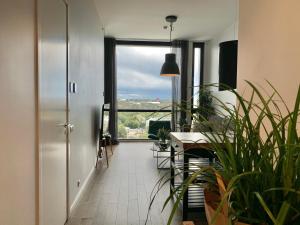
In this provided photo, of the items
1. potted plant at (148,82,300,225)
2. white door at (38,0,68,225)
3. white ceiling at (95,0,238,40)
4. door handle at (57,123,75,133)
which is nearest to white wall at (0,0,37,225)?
white door at (38,0,68,225)

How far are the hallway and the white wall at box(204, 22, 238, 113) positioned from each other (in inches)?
90.4

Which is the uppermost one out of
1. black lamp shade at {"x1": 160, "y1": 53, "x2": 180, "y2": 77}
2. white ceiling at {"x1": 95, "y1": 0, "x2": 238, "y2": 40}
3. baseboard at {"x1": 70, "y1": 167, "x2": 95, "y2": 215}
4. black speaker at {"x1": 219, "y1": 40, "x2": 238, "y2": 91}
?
white ceiling at {"x1": 95, "y1": 0, "x2": 238, "y2": 40}

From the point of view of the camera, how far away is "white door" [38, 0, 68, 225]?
197 cm

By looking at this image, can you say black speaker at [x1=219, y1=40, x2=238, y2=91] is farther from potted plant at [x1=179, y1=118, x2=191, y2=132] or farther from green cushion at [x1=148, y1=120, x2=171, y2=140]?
green cushion at [x1=148, y1=120, x2=171, y2=140]

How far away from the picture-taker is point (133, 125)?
761 centimetres

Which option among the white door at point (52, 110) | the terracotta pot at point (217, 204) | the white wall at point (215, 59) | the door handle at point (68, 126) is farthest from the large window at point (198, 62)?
the terracotta pot at point (217, 204)

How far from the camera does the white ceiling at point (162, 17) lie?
4496 millimetres

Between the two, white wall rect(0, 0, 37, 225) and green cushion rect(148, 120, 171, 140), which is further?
green cushion rect(148, 120, 171, 140)

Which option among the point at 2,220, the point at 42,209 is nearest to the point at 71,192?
the point at 42,209

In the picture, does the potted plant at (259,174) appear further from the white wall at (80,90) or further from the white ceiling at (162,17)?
the white ceiling at (162,17)

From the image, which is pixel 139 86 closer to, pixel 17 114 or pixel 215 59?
pixel 215 59

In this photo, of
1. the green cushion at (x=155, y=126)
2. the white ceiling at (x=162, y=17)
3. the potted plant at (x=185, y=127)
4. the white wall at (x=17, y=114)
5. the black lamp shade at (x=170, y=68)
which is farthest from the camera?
the green cushion at (x=155, y=126)

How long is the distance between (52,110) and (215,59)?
5.44 meters

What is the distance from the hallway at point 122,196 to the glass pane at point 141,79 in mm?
2519
